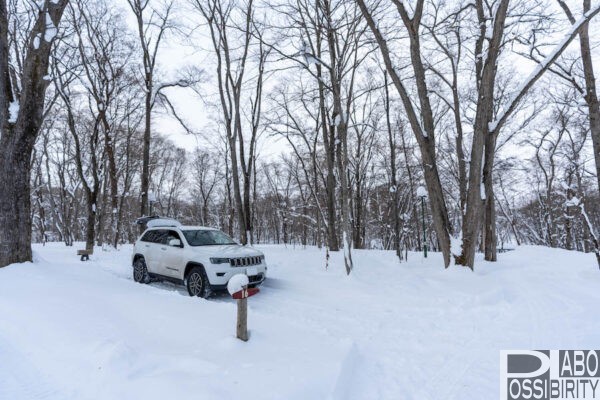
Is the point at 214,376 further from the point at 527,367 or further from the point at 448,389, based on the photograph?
the point at 527,367

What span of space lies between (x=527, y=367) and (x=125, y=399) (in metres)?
4.88

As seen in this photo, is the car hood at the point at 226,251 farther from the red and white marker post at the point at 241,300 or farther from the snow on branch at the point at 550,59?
Result: the snow on branch at the point at 550,59

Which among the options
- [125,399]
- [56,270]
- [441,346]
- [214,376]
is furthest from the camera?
[56,270]

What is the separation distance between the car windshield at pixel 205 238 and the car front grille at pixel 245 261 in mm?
1143

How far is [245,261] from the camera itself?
829 cm

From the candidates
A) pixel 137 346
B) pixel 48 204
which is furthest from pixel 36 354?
pixel 48 204

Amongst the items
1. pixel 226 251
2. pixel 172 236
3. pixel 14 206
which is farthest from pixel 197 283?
pixel 14 206

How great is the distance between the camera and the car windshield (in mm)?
8822

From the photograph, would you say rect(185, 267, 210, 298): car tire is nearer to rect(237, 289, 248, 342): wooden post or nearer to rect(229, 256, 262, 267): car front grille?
rect(229, 256, 262, 267): car front grille

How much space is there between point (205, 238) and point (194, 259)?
3.78ft

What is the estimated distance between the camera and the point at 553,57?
27.0ft

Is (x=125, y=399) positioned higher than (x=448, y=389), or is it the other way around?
(x=125, y=399)

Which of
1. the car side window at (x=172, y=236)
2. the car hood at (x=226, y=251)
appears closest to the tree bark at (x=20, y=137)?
the car side window at (x=172, y=236)

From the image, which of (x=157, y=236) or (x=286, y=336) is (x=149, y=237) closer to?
(x=157, y=236)
